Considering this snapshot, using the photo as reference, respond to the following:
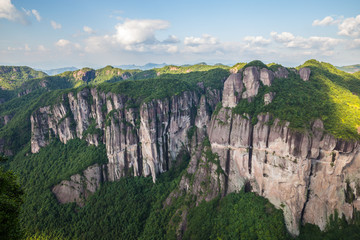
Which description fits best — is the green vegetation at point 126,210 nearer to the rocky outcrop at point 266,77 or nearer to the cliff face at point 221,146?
the cliff face at point 221,146

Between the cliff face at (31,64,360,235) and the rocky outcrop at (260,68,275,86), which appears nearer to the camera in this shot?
the cliff face at (31,64,360,235)

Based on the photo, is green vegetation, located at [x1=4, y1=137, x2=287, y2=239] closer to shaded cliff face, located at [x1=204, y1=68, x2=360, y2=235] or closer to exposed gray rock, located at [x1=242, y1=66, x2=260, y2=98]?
shaded cliff face, located at [x1=204, y1=68, x2=360, y2=235]

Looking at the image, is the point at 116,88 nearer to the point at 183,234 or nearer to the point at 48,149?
the point at 48,149

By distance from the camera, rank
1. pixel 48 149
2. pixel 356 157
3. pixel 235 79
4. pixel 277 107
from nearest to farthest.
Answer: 1. pixel 356 157
2. pixel 277 107
3. pixel 235 79
4. pixel 48 149

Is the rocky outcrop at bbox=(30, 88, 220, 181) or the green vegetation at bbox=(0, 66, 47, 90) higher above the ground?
the green vegetation at bbox=(0, 66, 47, 90)

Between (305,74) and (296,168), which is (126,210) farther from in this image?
(305,74)

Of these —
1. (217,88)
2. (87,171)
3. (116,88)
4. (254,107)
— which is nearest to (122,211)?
(87,171)

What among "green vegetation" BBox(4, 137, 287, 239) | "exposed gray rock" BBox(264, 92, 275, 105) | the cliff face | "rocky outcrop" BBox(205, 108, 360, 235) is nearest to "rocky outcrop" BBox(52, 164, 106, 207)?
the cliff face

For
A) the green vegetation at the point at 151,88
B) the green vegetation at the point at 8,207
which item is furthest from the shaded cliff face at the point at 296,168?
the green vegetation at the point at 8,207
